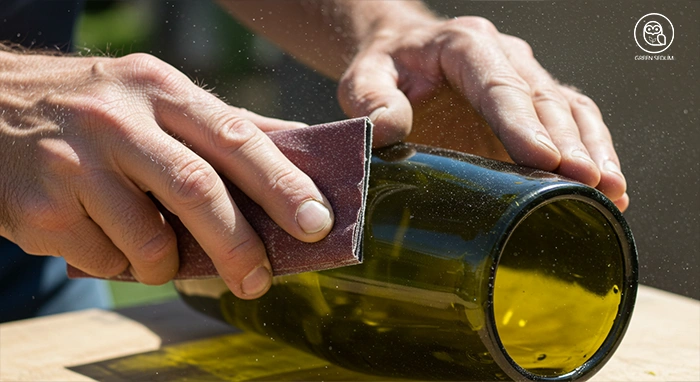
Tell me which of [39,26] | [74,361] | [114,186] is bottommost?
[74,361]

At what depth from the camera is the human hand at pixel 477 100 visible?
804 mm

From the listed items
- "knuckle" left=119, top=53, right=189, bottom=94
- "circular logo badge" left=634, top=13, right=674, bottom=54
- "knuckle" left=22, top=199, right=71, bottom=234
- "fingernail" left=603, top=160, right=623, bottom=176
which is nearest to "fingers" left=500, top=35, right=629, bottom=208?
"fingernail" left=603, top=160, right=623, bottom=176

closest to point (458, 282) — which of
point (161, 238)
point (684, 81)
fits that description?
point (161, 238)

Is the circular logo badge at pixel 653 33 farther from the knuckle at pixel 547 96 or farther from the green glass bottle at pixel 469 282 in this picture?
the green glass bottle at pixel 469 282

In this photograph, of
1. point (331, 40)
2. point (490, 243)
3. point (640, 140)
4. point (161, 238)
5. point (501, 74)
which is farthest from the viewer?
point (331, 40)

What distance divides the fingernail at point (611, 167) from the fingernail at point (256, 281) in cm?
38

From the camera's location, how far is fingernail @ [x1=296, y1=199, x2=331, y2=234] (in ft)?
2.19

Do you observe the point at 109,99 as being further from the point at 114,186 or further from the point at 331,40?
the point at 331,40

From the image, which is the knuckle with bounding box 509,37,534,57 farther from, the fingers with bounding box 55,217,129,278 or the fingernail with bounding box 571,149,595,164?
the fingers with bounding box 55,217,129,278

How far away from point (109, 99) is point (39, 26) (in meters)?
0.75

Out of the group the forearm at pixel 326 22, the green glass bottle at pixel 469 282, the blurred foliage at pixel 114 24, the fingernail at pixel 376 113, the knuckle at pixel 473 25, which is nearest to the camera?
the green glass bottle at pixel 469 282

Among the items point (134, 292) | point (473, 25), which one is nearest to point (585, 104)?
point (473, 25)

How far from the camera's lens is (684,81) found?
1.08 metres

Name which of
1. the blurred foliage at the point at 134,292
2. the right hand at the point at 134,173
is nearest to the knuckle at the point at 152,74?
the right hand at the point at 134,173
